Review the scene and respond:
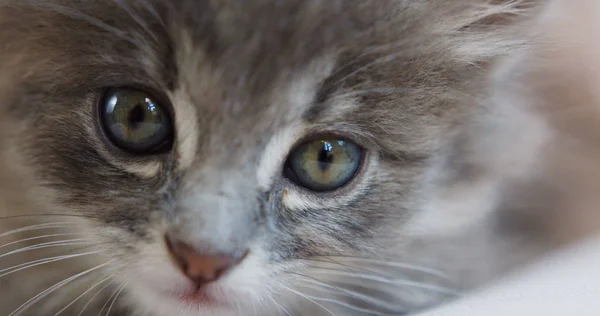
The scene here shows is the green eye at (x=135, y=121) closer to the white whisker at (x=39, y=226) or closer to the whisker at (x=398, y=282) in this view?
the white whisker at (x=39, y=226)

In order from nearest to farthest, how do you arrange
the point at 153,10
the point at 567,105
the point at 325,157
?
the point at 153,10
the point at 325,157
the point at 567,105

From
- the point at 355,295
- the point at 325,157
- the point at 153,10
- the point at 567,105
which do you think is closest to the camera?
the point at 153,10

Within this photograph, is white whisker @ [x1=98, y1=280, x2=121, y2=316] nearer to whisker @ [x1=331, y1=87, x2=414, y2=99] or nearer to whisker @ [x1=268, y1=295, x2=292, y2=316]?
whisker @ [x1=268, y1=295, x2=292, y2=316]

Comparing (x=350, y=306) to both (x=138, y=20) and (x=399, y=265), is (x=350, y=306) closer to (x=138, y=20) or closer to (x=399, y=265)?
(x=399, y=265)

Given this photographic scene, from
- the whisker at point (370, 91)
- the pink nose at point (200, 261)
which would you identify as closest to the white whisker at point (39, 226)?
the pink nose at point (200, 261)

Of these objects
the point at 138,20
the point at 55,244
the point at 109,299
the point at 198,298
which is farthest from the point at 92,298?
the point at 138,20

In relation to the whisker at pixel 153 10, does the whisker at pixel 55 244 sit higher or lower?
lower

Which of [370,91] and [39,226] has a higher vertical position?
[370,91]
